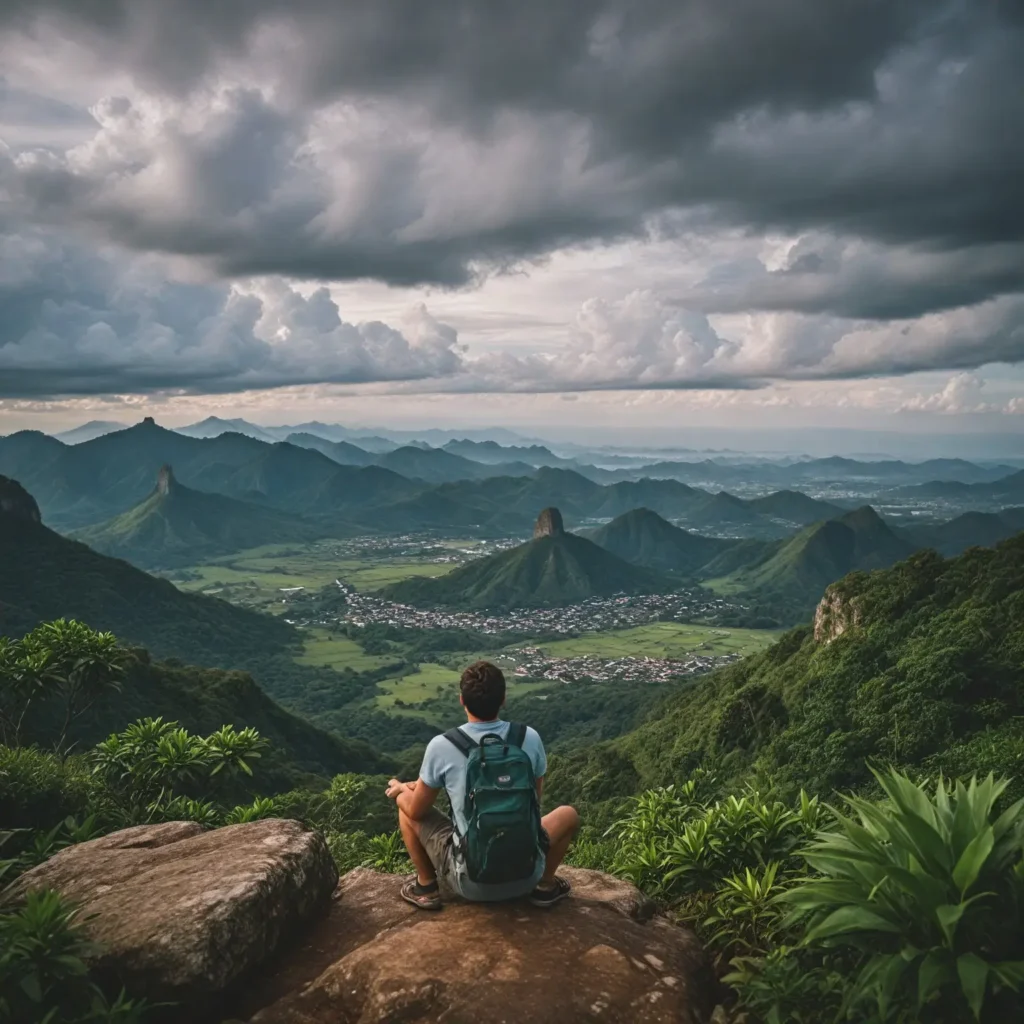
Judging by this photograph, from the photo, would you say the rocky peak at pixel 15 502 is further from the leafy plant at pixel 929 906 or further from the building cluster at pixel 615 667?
the leafy plant at pixel 929 906

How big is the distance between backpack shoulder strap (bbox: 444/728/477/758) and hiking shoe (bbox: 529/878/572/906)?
5.00 feet

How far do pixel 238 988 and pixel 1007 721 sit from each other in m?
32.7

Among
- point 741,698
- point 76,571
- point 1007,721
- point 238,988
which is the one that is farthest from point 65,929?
point 76,571

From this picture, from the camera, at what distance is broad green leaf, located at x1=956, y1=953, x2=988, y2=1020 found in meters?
3.59

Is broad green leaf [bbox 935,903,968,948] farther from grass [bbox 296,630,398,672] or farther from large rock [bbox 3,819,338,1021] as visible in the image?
grass [bbox 296,630,398,672]

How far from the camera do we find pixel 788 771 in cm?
3419

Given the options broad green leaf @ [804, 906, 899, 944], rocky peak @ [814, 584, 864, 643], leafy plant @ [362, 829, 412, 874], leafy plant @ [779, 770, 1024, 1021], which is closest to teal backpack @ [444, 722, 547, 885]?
leafy plant @ [779, 770, 1024, 1021]

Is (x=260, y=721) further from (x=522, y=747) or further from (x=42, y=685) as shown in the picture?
(x=522, y=747)

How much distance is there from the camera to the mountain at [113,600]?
389 feet

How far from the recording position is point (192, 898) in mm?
5582

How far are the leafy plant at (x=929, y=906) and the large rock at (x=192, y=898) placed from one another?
3993 millimetres

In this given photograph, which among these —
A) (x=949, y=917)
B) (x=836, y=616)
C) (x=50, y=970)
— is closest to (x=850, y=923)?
(x=949, y=917)

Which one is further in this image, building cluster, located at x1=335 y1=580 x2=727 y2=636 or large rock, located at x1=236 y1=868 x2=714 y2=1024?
building cluster, located at x1=335 y1=580 x2=727 y2=636

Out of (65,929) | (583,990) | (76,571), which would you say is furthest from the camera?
(76,571)
